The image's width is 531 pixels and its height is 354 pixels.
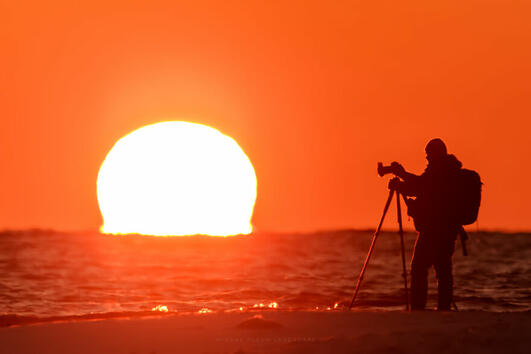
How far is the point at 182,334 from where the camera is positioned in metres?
10.0

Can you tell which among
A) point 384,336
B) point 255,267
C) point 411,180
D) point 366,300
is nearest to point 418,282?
point 411,180

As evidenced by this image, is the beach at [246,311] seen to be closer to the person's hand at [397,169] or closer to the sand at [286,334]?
the sand at [286,334]

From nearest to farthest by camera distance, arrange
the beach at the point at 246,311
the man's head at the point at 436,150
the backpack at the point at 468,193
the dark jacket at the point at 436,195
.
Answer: the beach at the point at 246,311 < the backpack at the point at 468,193 < the dark jacket at the point at 436,195 < the man's head at the point at 436,150

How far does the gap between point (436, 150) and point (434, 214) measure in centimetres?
84

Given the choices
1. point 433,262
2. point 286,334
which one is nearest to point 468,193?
point 433,262

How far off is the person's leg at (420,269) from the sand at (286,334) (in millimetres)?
1201

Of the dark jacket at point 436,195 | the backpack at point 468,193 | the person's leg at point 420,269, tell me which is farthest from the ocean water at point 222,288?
the backpack at point 468,193

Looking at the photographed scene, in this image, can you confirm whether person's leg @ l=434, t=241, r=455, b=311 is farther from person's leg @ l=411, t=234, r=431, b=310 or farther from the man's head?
the man's head

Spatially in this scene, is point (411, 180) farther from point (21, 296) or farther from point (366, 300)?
point (21, 296)

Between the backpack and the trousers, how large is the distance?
1.27 feet

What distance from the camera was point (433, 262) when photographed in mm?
12148

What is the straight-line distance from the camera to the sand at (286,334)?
28.8 feet

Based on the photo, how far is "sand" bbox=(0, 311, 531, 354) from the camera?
346 inches

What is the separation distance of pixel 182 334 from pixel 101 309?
20.4ft
